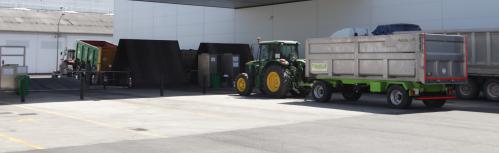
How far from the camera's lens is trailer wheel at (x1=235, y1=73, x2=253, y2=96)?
79.0 feet

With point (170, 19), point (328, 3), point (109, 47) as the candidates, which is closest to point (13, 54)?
point (170, 19)

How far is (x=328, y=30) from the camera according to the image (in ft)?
104

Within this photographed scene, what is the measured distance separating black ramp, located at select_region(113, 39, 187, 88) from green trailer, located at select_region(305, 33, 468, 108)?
1355 centimetres

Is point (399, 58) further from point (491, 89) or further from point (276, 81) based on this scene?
point (276, 81)

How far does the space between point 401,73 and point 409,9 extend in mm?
10874

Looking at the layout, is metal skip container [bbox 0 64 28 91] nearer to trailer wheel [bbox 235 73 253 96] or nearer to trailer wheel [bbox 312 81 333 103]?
trailer wheel [bbox 235 73 253 96]

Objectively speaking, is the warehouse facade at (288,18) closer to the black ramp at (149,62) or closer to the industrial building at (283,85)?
the industrial building at (283,85)

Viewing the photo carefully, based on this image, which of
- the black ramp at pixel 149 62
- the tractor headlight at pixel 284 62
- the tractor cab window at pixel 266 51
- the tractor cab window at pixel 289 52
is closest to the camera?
the tractor headlight at pixel 284 62

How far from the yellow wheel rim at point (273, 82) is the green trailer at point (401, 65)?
266 cm

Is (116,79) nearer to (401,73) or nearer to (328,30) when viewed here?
(328,30)

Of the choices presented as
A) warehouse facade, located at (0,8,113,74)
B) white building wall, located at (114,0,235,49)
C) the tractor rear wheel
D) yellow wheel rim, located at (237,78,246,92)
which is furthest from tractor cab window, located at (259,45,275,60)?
warehouse facade, located at (0,8,113,74)

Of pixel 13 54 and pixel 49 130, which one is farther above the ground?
pixel 13 54

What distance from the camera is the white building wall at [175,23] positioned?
4012 cm

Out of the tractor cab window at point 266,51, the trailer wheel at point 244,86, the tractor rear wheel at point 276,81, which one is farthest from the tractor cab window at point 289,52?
the trailer wheel at point 244,86
